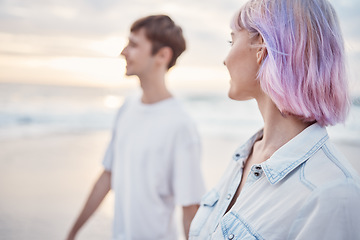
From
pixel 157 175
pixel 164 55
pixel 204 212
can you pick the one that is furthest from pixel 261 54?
pixel 164 55

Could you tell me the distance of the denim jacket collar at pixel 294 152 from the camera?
1.22m

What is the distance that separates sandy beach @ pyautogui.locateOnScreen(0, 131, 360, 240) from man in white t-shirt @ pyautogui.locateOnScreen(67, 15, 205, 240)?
1.89 metres

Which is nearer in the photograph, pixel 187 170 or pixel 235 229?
pixel 235 229

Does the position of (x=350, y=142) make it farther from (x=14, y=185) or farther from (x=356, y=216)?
(x=356, y=216)

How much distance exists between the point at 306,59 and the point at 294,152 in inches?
11.1

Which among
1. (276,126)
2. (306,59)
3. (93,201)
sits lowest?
(93,201)

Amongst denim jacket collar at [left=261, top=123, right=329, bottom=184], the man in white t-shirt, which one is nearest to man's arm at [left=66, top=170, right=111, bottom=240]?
the man in white t-shirt

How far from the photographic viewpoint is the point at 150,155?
242 centimetres

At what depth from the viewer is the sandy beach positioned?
14.2ft

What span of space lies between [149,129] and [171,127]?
0.16 m

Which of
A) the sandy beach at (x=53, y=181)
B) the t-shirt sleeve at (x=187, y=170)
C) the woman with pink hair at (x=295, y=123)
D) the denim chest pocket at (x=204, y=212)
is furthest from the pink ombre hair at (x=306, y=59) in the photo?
the sandy beach at (x=53, y=181)

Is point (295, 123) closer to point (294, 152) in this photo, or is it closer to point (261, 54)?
point (294, 152)

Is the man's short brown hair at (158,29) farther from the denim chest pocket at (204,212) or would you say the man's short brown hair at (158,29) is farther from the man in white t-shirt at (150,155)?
the denim chest pocket at (204,212)

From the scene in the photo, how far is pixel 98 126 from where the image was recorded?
12.2m
